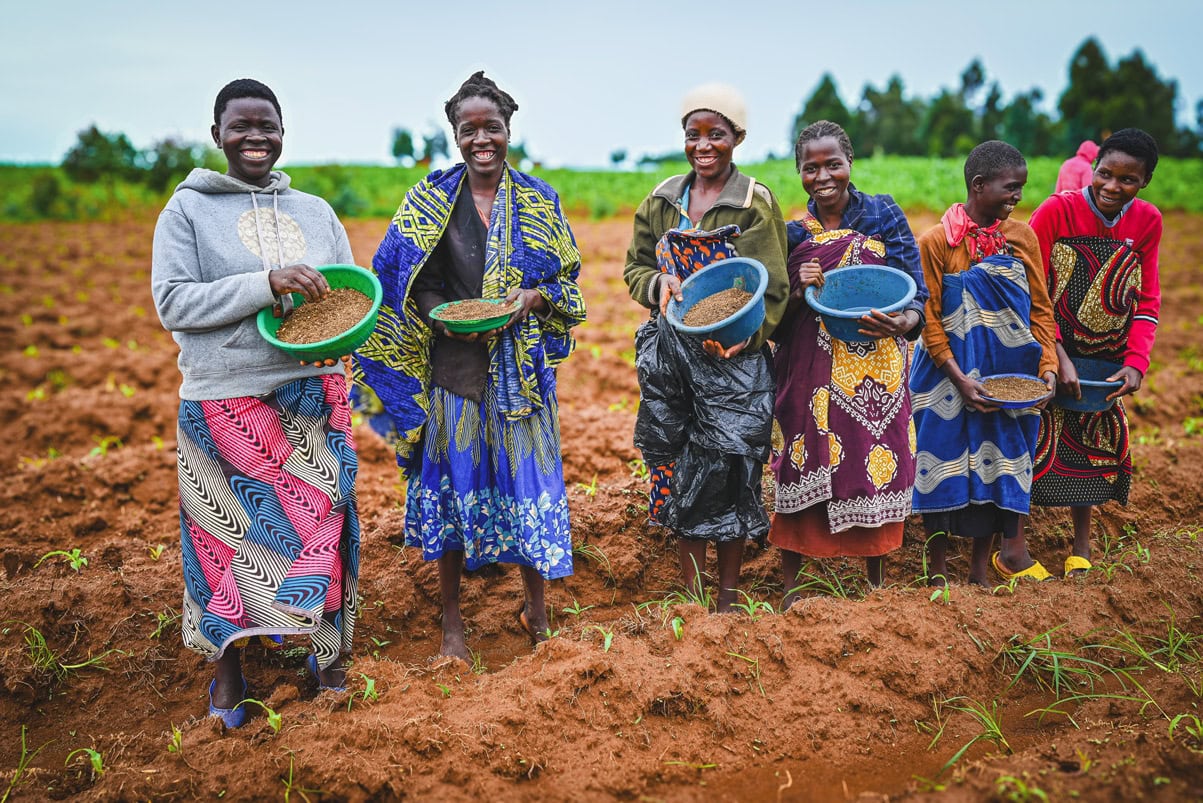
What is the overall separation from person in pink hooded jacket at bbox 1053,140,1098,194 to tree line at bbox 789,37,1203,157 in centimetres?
3285

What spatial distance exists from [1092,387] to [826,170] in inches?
64.7

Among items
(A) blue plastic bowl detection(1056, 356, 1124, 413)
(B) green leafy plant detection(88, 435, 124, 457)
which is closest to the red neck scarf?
(A) blue plastic bowl detection(1056, 356, 1124, 413)

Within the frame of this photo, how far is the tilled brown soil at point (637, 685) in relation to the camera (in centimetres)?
231

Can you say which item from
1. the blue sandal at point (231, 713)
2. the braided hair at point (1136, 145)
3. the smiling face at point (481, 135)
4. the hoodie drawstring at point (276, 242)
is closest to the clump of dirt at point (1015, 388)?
the braided hair at point (1136, 145)

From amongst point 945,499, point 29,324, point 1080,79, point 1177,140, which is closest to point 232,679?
point 945,499

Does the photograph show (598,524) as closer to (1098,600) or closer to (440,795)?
(440,795)

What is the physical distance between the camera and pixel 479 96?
9.58ft

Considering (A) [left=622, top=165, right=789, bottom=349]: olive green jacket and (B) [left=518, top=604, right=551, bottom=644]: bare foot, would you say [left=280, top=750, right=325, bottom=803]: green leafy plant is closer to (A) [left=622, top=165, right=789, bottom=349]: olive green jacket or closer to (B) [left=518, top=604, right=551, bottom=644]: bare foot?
(B) [left=518, top=604, right=551, bottom=644]: bare foot

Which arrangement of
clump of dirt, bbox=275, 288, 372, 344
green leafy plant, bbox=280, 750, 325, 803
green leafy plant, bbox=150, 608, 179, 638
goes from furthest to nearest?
green leafy plant, bbox=150, 608, 179, 638
clump of dirt, bbox=275, 288, 372, 344
green leafy plant, bbox=280, 750, 325, 803

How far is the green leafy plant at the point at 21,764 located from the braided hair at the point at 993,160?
3778mm

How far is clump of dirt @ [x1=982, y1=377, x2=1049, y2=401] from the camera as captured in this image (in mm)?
3227

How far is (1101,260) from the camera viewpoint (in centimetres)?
359

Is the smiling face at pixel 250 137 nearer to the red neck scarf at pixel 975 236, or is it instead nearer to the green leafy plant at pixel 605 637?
the green leafy plant at pixel 605 637

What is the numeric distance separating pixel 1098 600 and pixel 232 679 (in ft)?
10.5
